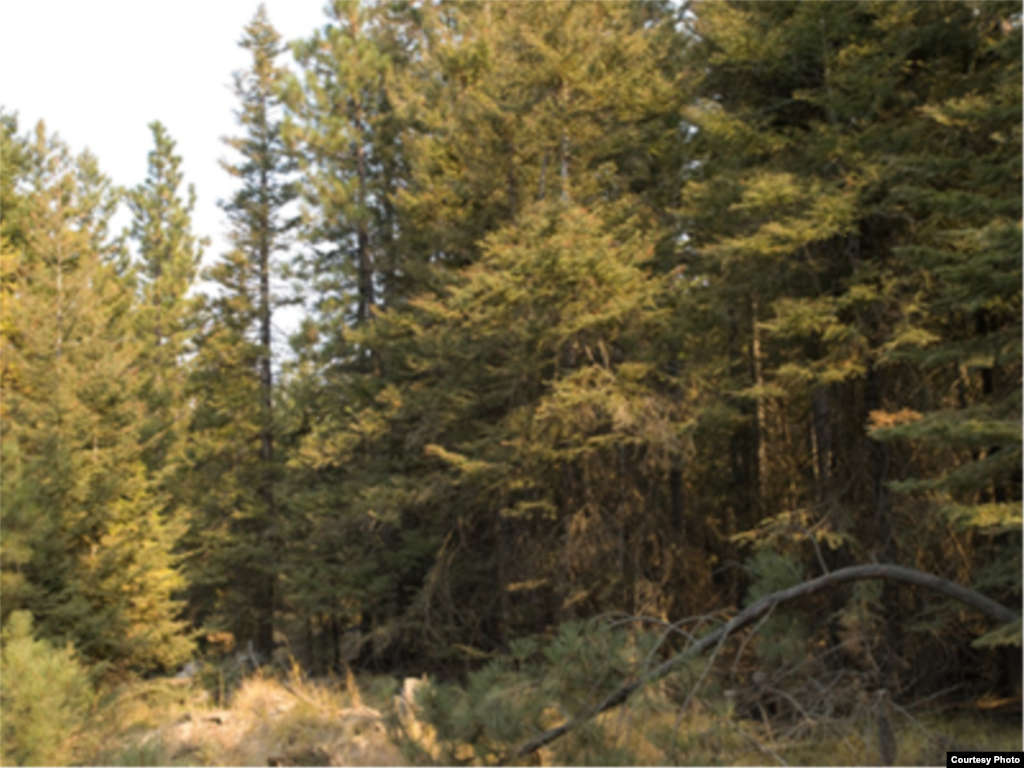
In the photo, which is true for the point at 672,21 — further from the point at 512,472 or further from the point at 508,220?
the point at 512,472

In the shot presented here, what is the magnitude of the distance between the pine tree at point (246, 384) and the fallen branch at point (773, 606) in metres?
17.6

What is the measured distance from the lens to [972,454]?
976 centimetres

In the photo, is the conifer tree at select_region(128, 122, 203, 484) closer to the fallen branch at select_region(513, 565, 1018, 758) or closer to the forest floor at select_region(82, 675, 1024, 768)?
the forest floor at select_region(82, 675, 1024, 768)

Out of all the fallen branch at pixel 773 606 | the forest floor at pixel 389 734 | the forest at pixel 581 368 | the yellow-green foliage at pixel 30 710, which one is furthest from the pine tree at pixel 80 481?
the fallen branch at pixel 773 606

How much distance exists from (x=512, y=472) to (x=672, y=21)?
28.4ft

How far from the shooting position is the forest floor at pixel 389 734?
18.3 ft

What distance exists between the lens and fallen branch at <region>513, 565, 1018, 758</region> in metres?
5.41

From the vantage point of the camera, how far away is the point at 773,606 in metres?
5.54

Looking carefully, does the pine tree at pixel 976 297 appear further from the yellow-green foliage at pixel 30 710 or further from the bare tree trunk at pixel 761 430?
the yellow-green foliage at pixel 30 710

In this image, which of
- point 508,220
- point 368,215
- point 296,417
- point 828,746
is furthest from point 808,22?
point 296,417

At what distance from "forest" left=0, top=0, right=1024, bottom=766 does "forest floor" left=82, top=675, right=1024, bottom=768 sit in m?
0.43

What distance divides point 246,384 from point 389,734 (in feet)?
60.9


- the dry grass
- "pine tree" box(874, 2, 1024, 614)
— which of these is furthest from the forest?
the dry grass

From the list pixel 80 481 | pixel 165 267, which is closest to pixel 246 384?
pixel 165 267
